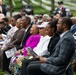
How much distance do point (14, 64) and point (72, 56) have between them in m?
2.46

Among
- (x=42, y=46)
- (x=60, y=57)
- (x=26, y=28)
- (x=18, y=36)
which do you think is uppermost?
(x=60, y=57)

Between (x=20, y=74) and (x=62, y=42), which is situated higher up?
(x=62, y=42)

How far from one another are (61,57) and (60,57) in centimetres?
2

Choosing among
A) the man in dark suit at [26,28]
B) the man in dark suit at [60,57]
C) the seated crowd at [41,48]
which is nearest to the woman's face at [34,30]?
the seated crowd at [41,48]

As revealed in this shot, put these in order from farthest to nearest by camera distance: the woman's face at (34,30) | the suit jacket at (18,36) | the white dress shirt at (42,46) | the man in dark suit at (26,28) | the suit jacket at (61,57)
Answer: the suit jacket at (18,36), the man in dark suit at (26,28), the woman's face at (34,30), the white dress shirt at (42,46), the suit jacket at (61,57)

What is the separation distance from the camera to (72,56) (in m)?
5.73

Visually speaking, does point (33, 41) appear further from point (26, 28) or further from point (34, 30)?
point (26, 28)

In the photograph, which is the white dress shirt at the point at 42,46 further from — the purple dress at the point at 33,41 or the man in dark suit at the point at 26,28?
the man in dark suit at the point at 26,28

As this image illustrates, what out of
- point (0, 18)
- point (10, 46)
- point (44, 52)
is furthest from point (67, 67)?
point (0, 18)

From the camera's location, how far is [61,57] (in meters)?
5.67

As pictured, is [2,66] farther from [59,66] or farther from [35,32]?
[59,66]

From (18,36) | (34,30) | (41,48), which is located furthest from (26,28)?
(41,48)

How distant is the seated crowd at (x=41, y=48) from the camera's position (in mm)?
5742

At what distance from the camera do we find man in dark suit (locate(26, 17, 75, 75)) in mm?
5664
